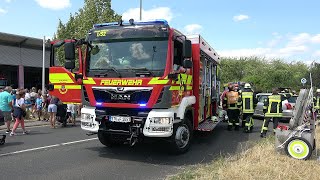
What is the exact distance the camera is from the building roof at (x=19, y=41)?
90.6 feet

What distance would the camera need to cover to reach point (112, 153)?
871 cm

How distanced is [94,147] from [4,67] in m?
23.8

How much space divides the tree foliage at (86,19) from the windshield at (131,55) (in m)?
17.6

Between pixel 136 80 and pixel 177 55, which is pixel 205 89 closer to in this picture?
pixel 177 55

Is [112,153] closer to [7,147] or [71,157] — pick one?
[71,157]

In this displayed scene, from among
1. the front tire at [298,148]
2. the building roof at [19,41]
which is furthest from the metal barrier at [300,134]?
the building roof at [19,41]

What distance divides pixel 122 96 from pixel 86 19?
738 inches

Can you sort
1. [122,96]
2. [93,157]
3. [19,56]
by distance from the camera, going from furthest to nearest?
[19,56] < [93,157] < [122,96]

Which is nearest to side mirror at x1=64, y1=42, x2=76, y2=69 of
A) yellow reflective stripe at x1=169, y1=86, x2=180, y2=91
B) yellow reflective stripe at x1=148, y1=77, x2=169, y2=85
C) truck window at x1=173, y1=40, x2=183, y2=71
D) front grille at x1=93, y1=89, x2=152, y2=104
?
front grille at x1=93, y1=89, x2=152, y2=104

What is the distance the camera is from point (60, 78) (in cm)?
1048

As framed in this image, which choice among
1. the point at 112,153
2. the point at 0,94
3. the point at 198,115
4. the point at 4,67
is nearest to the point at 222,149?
the point at 198,115

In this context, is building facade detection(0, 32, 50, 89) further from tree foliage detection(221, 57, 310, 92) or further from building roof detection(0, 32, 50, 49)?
tree foliage detection(221, 57, 310, 92)

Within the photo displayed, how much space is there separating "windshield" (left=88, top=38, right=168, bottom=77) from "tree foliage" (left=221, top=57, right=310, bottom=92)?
43.2 metres

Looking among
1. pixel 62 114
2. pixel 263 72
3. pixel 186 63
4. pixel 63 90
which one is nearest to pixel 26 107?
pixel 62 114
